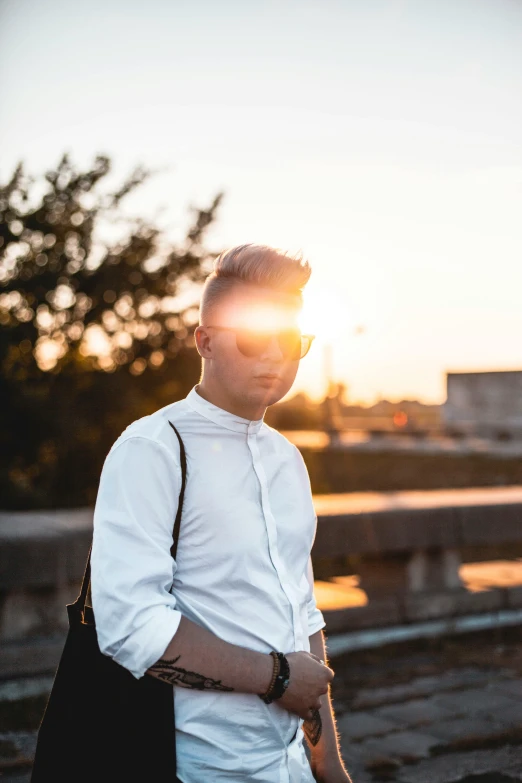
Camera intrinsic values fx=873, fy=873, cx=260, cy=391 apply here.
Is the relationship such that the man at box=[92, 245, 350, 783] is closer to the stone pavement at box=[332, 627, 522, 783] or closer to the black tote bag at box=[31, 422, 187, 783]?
the black tote bag at box=[31, 422, 187, 783]

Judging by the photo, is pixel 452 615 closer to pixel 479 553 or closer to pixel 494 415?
pixel 479 553

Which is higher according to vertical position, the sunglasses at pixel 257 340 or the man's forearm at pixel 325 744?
the sunglasses at pixel 257 340

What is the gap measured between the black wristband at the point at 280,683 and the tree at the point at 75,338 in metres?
7.09

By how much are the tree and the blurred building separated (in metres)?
29.8

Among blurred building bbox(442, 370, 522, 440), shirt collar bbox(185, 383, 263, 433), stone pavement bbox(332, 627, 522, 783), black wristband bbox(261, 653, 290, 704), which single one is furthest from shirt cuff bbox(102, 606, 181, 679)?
blurred building bbox(442, 370, 522, 440)

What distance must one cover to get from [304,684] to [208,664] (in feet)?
0.78

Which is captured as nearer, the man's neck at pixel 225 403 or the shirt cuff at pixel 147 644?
the shirt cuff at pixel 147 644

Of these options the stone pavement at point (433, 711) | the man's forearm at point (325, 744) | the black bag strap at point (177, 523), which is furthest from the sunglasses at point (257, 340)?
the stone pavement at point (433, 711)

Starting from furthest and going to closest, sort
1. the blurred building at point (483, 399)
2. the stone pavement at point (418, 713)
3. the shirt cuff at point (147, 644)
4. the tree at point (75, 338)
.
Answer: the blurred building at point (483, 399) < the tree at point (75, 338) < the stone pavement at point (418, 713) < the shirt cuff at point (147, 644)

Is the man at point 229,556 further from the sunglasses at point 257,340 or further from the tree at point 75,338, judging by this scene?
the tree at point 75,338

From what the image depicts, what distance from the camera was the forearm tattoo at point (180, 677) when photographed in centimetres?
174

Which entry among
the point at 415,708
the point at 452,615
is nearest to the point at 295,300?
the point at 415,708

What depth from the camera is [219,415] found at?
200 centimetres

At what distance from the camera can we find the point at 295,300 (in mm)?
2066
